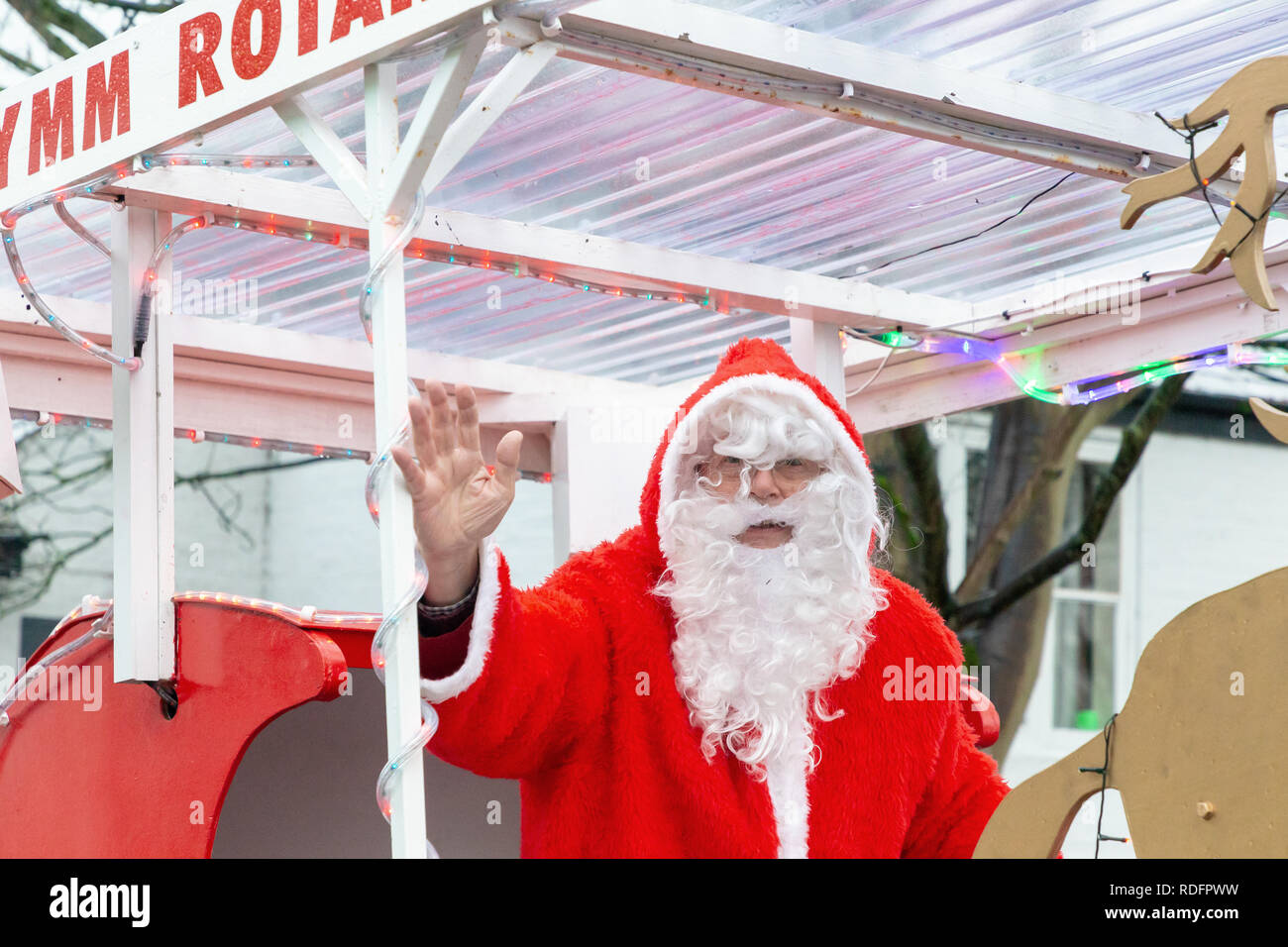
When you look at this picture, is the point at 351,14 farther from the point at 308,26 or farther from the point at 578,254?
the point at 578,254

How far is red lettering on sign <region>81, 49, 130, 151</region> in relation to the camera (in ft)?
12.2

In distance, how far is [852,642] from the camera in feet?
13.5

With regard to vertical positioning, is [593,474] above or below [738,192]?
below

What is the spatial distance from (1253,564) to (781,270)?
1052cm

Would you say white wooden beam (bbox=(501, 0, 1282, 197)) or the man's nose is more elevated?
white wooden beam (bbox=(501, 0, 1282, 197))

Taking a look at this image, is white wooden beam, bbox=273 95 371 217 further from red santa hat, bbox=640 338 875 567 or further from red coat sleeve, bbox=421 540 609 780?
red santa hat, bbox=640 338 875 567

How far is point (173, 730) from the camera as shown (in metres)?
4.09

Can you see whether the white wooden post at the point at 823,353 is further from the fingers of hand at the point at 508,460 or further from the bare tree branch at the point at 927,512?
the bare tree branch at the point at 927,512

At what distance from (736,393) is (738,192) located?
894mm

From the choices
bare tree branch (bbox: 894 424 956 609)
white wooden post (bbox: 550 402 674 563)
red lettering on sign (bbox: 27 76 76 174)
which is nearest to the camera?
red lettering on sign (bbox: 27 76 76 174)

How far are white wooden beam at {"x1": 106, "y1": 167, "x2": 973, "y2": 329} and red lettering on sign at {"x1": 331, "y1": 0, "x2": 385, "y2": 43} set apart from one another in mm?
871

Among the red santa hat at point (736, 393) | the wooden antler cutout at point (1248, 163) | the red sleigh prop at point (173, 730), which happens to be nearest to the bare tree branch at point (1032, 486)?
the red santa hat at point (736, 393)

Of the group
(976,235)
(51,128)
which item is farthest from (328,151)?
(976,235)

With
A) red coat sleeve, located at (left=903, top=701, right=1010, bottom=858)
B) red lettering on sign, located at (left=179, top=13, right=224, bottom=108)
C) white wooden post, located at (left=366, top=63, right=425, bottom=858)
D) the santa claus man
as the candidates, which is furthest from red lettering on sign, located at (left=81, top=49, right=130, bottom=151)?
red coat sleeve, located at (left=903, top=701, right=1010, bottom=858)
